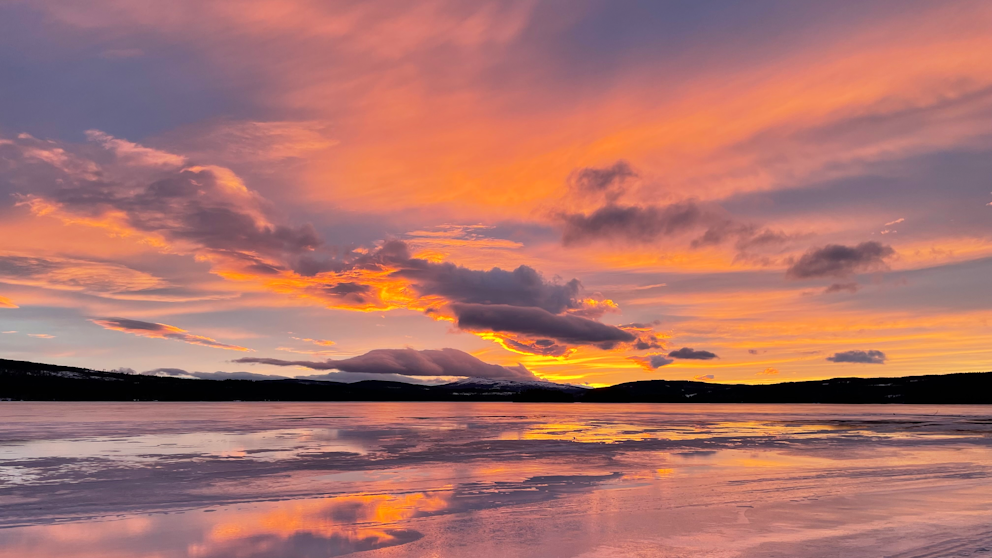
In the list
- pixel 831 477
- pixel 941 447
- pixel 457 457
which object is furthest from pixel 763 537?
pixel 941 447

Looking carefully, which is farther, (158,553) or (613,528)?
(613,528)

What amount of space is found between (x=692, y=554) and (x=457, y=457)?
15.5 meters

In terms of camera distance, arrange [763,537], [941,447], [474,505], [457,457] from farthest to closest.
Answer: [941,447]
[457,457]
[474,505]
[763,537]

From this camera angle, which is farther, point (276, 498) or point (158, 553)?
point (276, 498)

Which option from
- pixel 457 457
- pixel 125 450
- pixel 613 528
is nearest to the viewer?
pixel 613 528

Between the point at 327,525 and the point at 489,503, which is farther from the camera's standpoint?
the point at 489,503

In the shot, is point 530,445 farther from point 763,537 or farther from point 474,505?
point 763,537

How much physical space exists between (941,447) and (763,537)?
84.9 feet

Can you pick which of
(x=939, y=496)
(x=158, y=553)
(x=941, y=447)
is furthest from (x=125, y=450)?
(x=941, y=447)

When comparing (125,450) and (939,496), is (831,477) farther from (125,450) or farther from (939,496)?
(125,450)

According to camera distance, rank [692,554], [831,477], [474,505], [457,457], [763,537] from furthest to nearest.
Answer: [457,457], [831,477], [474,505], [763,537], [692,554]

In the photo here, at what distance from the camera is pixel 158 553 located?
10.6 meters

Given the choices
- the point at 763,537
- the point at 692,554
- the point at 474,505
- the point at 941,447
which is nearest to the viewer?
the point at 692,554

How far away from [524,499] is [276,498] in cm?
598
